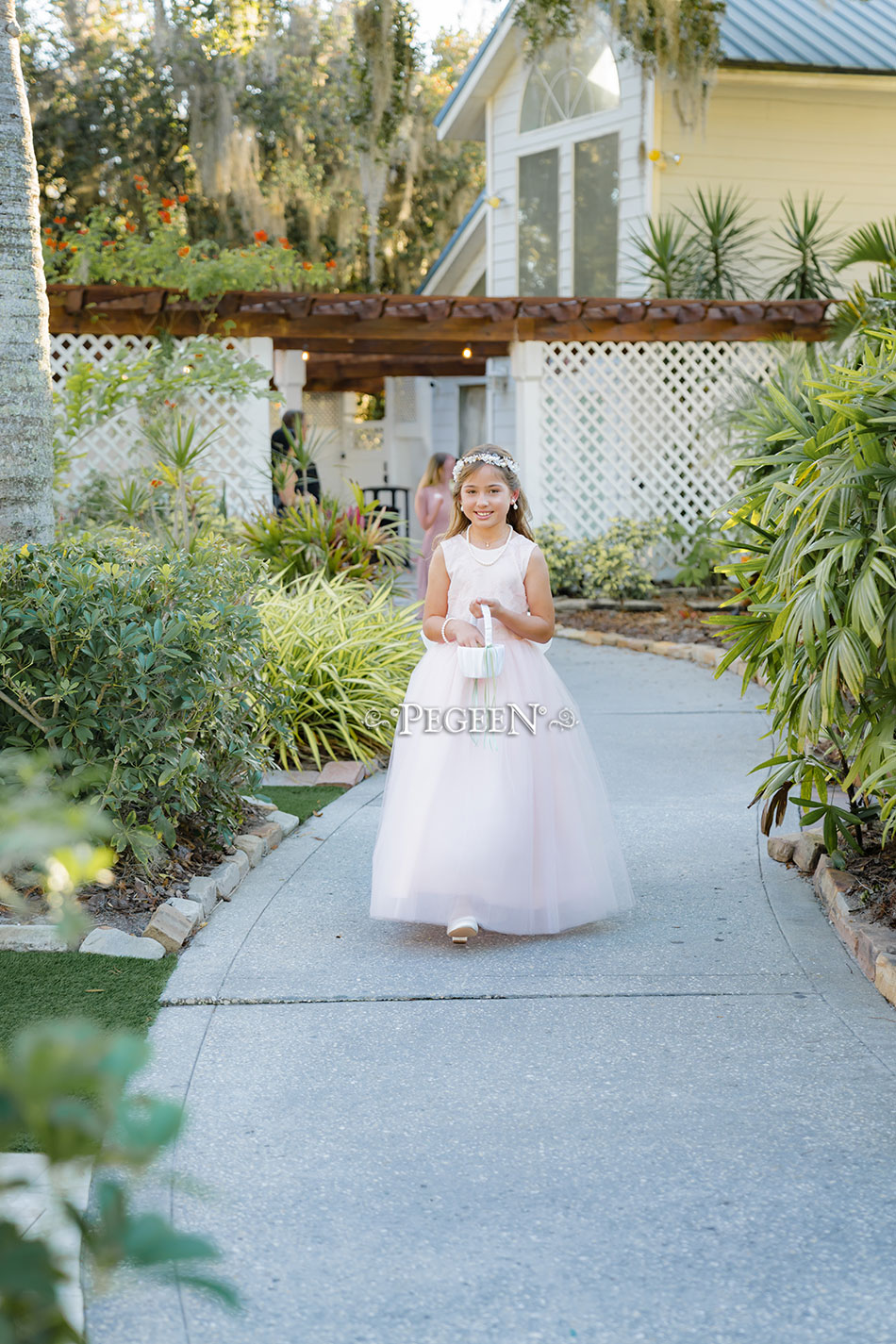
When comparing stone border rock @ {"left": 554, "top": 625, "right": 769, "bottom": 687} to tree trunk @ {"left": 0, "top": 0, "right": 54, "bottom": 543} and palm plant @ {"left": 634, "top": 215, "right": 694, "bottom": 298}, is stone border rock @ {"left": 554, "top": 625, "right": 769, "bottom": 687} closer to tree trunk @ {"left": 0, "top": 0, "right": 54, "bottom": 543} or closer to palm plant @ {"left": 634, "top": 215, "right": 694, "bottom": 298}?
palm plant @ {"left": 634, "top": 215, "right": 694, "bottom": 298}

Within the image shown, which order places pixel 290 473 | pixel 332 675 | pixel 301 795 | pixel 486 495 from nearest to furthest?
pixel 486 495, pixel 301 795, pixel 332 675, pixel 290 473

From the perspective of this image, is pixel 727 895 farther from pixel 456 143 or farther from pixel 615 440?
pixel 456 143

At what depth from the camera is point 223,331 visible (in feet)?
38.7

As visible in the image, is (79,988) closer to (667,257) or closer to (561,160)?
(667,257)

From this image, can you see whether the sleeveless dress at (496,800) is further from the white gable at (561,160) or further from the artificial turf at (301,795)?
the white gable at (561,160)

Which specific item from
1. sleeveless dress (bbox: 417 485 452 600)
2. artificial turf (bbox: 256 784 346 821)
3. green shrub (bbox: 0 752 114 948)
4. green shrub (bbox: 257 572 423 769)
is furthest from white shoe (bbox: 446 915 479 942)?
sleeveless dress (bbox: 417 485 452 600)

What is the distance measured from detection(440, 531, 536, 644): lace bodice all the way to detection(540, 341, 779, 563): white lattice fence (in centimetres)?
902

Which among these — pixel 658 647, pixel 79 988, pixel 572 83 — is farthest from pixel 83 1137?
pixel 572 83

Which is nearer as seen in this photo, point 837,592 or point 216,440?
point 837,592

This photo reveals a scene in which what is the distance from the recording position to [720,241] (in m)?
13.8

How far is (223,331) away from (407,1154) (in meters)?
10.0

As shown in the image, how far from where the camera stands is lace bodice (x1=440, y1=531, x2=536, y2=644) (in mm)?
4496

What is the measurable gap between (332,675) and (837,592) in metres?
3.57

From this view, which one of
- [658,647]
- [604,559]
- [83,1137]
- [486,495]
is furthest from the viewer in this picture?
[604,559]
